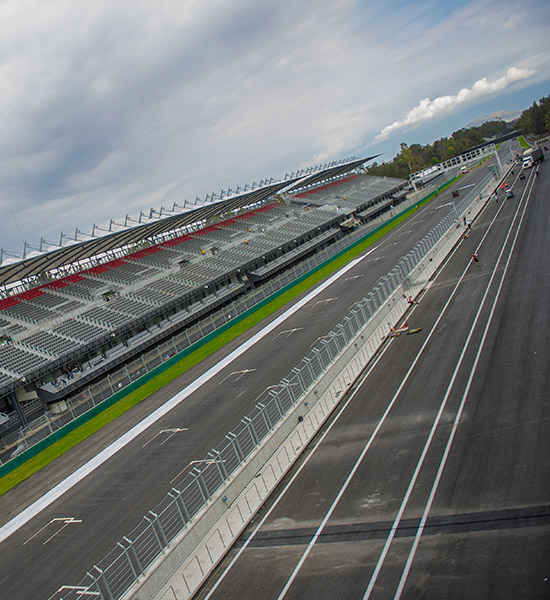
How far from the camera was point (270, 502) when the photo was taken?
1530 centimetres

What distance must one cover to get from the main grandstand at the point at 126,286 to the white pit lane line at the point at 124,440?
8.05m

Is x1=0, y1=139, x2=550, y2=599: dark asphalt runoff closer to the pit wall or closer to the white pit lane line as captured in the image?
the white pit lane line

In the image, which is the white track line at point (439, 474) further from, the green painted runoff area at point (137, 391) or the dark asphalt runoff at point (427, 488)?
the green painted runoff area at point (137, 391)

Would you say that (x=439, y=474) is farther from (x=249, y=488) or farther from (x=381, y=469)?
(x=249, y=488)

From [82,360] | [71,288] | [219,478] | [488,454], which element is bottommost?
[488,454]

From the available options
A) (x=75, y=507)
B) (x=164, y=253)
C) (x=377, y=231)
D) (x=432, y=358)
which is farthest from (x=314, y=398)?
(x=377, y=231)

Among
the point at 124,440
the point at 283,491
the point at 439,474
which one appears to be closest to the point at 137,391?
the point at 124,440

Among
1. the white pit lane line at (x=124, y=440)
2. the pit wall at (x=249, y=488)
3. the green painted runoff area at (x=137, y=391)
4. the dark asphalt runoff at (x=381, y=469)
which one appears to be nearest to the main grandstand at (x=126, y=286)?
the green painted runoff area at (x=137, y=391)

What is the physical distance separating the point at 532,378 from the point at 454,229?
31671 millimetres

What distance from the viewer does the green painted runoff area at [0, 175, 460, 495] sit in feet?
89.0

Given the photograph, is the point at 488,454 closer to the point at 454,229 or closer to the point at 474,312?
the point at 474,312

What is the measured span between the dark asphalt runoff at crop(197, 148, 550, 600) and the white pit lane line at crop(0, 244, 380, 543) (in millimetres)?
10703

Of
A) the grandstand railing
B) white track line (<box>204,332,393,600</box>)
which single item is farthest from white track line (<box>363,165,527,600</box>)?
the grandstand railing

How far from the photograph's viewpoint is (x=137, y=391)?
3384 cm
